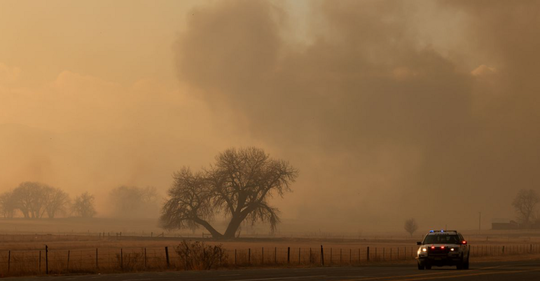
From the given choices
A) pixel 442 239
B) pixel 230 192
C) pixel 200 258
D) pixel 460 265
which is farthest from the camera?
pixel 230 192

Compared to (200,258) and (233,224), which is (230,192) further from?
(200,258)

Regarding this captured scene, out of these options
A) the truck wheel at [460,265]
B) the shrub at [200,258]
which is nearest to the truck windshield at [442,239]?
the truck wheel at [460,265]

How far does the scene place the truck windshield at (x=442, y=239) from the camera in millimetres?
39281

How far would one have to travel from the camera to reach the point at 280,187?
11831cm

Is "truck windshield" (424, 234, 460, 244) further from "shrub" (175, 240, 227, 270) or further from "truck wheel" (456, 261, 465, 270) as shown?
"shrub" (175, 240, 227, 270)

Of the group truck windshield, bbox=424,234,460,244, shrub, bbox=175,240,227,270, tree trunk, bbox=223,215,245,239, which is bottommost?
tree trunk, bbox=223,215,245,239

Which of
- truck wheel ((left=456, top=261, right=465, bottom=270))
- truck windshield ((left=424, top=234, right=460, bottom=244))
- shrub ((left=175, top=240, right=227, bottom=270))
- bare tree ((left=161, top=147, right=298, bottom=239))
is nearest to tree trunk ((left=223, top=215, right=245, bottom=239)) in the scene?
bare tree ((left=161, top=147, right=298, bottom=239))

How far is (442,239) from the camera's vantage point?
1566 inches

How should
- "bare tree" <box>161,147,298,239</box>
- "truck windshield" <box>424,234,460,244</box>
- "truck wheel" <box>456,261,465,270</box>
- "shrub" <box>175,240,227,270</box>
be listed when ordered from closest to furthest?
1. "truck wheel" <box>456,261,465,270</box>
2. "truck windshield" <box>424,234,460,244</box>
3. "shrub" <box>175,240,227,270</box>
4. "bare tree" <box>161,147,298,239</box>

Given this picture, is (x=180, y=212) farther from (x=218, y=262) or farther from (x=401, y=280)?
(x=401, y=280)

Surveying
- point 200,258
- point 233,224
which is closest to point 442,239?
point 200,258

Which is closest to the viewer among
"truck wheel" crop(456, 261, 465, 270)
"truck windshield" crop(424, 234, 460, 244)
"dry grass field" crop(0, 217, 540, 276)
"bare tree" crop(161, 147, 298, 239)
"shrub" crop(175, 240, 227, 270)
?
"truck wheel" crop(456, 261, 465, 270)

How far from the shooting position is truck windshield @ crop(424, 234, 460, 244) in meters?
39.3

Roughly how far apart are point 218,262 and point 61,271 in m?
10.3
